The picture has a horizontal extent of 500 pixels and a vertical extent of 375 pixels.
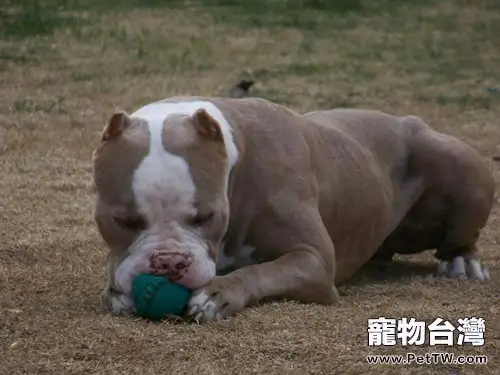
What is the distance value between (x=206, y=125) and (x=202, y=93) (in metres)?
5.75

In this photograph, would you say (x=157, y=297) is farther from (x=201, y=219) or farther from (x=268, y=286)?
(x=268, y=286)

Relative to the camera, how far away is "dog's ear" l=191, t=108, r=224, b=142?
3.83 meters

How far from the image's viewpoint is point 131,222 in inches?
145

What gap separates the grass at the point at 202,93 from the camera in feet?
11.2

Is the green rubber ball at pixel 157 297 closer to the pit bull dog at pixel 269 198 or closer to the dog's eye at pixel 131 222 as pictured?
the pit bull dog at pixel 269 198

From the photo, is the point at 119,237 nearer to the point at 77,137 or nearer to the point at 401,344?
the point at 401,344

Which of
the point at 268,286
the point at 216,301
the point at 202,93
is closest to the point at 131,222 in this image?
the point at 216,301

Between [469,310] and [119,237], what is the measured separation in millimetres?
1215

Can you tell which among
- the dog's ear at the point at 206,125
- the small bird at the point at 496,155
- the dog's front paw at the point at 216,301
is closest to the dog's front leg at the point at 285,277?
the dog's front paw at the point at 216,301

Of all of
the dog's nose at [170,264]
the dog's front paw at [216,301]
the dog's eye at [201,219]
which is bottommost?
the dog's front paw at [216,301]

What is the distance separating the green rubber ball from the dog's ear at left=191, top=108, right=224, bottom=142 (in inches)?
→ 20.2

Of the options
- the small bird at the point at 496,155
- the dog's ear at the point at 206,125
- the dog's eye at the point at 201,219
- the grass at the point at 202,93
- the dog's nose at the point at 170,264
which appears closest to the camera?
the grass at the point at 202,93

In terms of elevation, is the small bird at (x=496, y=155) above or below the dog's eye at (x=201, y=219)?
below

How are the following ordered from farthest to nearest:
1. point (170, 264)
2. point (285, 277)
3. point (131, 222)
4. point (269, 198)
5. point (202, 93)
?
point (202, 93), point (269, 198), point (285, 277), point (131, 222), point (170, 264)
